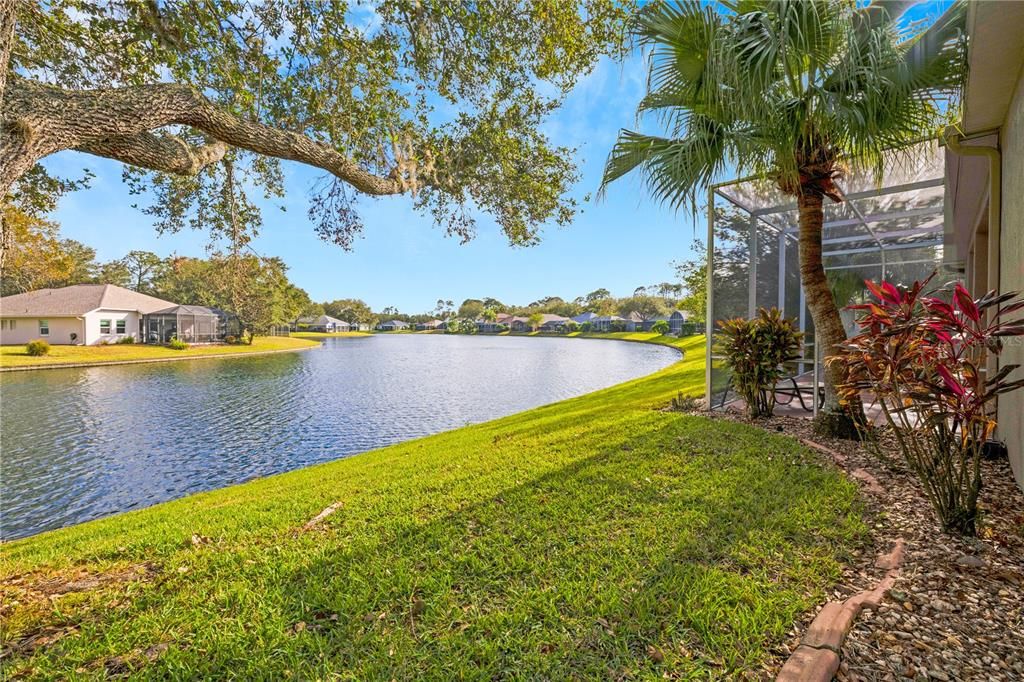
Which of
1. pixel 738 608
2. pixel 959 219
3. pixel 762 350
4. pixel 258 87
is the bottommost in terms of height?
pixel 738 608

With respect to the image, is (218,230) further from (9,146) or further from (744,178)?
(744,178)

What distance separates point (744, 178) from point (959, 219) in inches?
139

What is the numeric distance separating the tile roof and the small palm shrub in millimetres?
36634

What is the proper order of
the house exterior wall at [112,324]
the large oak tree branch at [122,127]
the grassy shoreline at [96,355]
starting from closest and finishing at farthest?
the large oak tree branch at [122,127] < the grassy shoreline at [96,355] < the house exterior wall at [112,324]

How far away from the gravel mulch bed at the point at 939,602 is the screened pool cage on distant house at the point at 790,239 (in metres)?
2.96

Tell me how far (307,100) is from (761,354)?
253 inches

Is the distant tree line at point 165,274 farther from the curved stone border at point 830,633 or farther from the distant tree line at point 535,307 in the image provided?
the distant tree line at point 535,307

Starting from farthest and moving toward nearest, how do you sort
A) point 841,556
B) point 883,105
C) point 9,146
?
point 883,105, point 841,556, point 9,146

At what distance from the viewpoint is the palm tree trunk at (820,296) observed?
14.6 ft

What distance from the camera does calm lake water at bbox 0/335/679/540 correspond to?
21.4ft

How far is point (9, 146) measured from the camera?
2039 mm

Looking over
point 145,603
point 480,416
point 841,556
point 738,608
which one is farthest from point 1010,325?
point 480,416

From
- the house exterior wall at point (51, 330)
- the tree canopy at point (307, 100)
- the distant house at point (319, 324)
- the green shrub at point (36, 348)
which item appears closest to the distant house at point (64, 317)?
the house exterior wall at point (51, 330)

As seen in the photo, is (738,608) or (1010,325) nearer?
(738,608)
